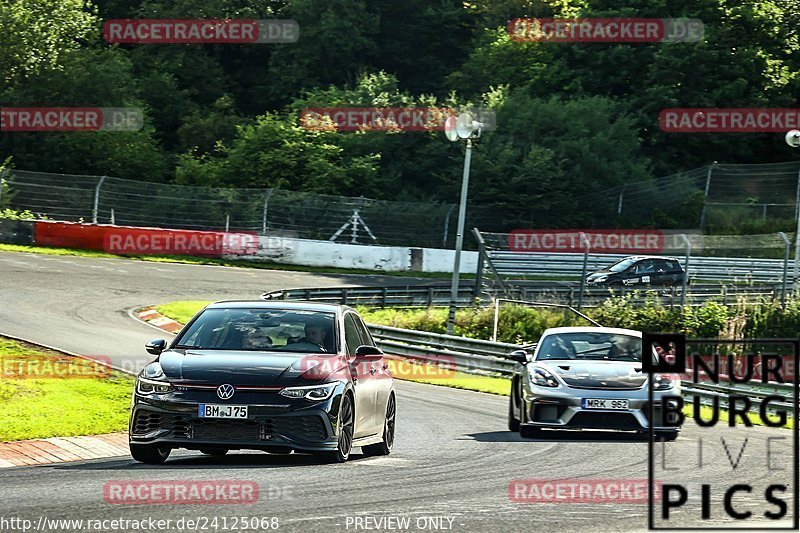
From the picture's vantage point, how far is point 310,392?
1101cm

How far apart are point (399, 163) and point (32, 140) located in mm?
15347

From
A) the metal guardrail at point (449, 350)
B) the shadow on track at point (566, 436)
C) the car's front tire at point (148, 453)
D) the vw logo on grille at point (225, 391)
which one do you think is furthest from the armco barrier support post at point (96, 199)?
the vw logo on grille at point (225, 391)

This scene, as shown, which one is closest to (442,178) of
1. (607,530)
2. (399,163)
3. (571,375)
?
(399,163)

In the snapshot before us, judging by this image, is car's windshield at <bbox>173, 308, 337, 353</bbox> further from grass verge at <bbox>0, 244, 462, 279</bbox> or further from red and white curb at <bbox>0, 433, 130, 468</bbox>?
grass verge at <bbox>0, 244, 462, 279</bbox>

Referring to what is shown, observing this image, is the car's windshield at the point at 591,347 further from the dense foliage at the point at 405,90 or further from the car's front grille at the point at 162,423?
the dense foliage at the point at 405,90

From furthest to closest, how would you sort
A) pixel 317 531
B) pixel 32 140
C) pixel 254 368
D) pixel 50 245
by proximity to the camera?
pixel 32 140 → pixel 50 245 → pixel 254 368 → pixel 317 531

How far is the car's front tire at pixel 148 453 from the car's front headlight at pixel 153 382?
1.53 ft

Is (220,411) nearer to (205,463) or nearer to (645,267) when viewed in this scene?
(205,463)

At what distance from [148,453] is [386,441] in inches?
108

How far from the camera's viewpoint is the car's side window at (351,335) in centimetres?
1236

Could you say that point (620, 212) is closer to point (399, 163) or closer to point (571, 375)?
point (399, 163)

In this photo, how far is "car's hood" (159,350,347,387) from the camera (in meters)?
11.0

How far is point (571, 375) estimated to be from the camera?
49.7 feet

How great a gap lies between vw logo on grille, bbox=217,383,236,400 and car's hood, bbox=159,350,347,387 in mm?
48
